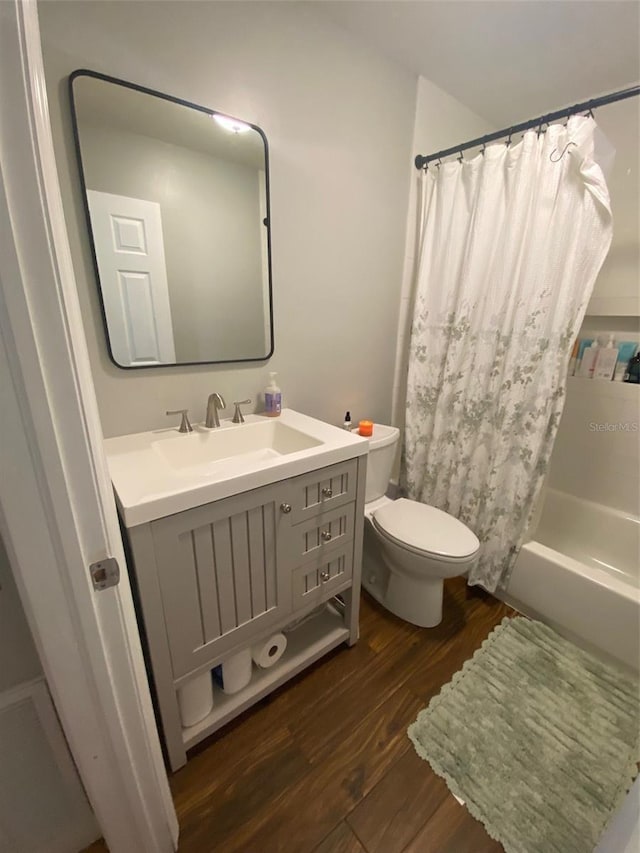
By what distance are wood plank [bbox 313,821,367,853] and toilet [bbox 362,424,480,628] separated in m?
0.73

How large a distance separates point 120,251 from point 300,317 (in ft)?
2.23

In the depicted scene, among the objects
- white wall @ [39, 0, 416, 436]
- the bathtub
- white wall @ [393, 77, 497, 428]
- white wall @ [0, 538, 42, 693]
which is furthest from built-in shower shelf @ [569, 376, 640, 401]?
white wall @ [0, 538, 42, 693]

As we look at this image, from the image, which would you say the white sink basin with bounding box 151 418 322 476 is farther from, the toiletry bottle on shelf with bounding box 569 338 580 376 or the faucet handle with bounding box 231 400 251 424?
the toiletry bottle on shelf with bounding box 569 338 580 376

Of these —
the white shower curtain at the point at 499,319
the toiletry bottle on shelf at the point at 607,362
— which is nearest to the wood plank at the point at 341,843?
the white shower curtain at the point at 499,319

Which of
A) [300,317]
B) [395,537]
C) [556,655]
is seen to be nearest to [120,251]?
[300,317]

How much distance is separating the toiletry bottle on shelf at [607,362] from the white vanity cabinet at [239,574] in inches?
59.9

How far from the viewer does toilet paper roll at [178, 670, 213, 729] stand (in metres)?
1.05

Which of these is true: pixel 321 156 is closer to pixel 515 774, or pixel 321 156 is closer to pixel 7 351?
pixel 7 351

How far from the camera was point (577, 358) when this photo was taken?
1.91 metres

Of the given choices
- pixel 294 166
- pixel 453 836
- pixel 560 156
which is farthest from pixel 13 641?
pixel 560 156

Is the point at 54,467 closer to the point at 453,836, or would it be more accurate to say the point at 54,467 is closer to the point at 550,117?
the point at 453,836

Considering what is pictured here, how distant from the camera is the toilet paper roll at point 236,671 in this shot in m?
1.13

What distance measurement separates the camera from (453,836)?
93cm

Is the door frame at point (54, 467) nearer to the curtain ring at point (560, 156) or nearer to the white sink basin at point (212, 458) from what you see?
the white sink basin at point (212, 458)
